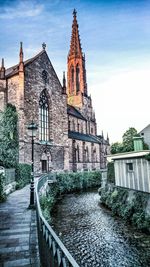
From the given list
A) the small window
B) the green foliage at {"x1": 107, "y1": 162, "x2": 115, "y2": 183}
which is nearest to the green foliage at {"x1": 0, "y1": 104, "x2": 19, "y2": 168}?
the green foliage at {"x1": 107, "y1": 162, "x2": 115, "y2": 183}

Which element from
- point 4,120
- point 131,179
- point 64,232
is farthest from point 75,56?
point 64,232

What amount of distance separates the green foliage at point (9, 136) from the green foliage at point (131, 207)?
10853mm

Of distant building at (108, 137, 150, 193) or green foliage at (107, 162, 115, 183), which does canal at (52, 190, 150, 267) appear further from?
green foliage at (107, 162, 115, 183)

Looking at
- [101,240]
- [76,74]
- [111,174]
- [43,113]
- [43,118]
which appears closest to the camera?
[101,240]

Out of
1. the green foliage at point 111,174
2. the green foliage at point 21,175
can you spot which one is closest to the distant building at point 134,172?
the green foliage at point 111,174

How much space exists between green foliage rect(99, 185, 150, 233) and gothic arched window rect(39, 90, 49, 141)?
558 inches

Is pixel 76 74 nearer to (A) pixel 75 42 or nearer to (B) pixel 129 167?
(A) pixel 75 42

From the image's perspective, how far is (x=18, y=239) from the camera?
17.6 ft

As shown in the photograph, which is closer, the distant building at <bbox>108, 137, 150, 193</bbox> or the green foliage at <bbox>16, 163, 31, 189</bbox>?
the distant building at <bbox>108, 137, 150, 193</bbox>

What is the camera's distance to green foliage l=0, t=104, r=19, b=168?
2042 centimetres

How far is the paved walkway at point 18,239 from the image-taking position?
4252 millimetres

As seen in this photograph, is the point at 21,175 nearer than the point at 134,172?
No

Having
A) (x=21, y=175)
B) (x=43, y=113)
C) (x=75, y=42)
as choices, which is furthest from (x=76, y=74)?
(x=21, y=175)

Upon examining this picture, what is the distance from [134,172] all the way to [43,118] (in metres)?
17.4
